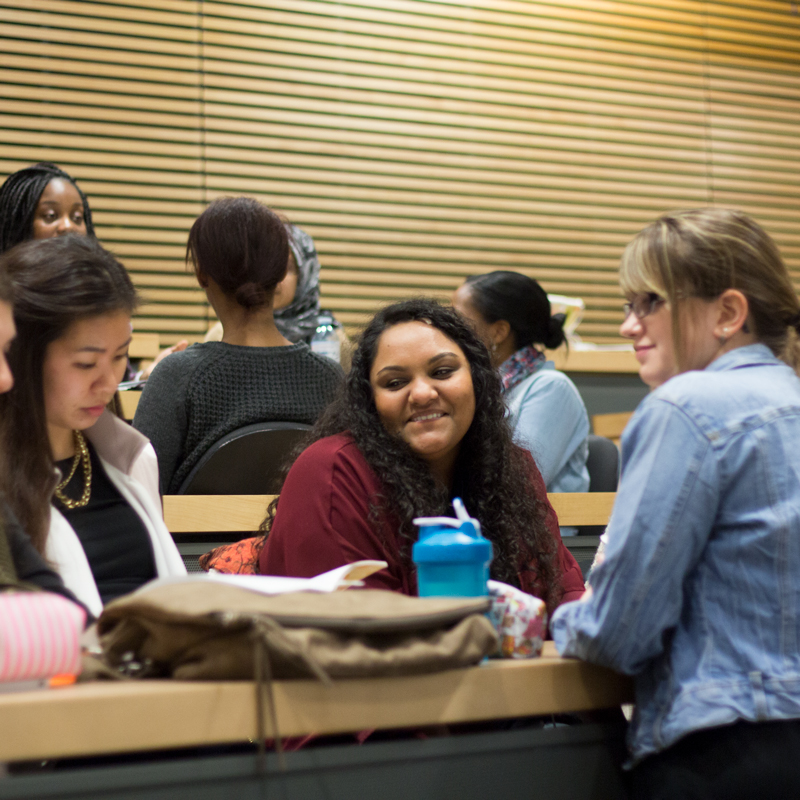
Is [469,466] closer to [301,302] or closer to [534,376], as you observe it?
[534,376]

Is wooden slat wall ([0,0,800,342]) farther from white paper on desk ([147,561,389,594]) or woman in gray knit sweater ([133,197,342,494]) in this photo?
white paper on desk ([147,561,389,594])

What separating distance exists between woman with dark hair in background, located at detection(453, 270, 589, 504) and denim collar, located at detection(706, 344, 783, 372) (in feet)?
4.54

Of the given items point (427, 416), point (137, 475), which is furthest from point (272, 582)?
point (427, 416)

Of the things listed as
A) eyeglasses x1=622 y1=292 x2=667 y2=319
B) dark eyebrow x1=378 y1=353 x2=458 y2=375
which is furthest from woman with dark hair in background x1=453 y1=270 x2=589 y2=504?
eyeglasses x1=622 y1=292 x2=667 y2=319

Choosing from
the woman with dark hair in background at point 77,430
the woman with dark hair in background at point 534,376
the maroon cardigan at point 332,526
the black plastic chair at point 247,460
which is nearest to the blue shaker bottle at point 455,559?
the maroon cardigan at point 332,526

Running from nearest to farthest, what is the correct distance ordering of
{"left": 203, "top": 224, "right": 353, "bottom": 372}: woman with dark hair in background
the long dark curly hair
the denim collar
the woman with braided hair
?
the denim collar < the long dark curly hair < the woman with braided hair < {"left": 203, "top": 224, "right": 353, "bottom": 372}: woman with dark hair in background

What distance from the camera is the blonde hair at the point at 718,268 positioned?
135 cm

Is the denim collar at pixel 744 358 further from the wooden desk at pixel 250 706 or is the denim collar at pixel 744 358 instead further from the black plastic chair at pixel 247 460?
the black plastic chair at pixel 247 460

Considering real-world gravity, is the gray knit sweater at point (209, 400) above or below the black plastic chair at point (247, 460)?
above

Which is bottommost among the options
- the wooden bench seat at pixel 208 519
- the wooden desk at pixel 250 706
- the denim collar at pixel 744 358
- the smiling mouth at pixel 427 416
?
the wooden bench seat at pixel 208 519

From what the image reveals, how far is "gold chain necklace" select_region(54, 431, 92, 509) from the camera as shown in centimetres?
154

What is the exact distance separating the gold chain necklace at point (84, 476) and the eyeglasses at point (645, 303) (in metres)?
0.90

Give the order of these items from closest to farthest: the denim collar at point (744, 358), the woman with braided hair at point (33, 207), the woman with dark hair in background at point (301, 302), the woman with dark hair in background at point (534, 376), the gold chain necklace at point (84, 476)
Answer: the denim collar at point (744, 358)
the gold chain necklace at point (84, 476)
the woman with dark hair in background at point (534, 376)
the woman with braided hair at point (33, 207)
the woman with dark hair in background at point (301, 302)

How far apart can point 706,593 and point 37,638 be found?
2.55 ft
